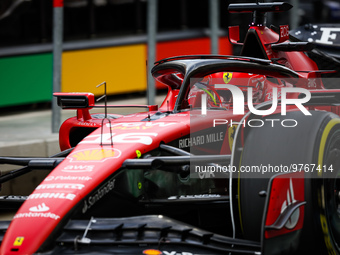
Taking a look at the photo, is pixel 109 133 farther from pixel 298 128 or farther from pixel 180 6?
pixel 180 6

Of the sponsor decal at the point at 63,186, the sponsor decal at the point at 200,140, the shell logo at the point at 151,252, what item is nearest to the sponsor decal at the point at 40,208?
the sponsor decal at the point at 63,186

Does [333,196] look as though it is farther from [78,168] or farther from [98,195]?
[78,168]

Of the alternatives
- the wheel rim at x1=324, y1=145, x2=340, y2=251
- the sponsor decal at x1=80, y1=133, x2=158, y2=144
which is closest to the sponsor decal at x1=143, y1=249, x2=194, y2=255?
the sponsor decal at x1=80, y1=133, x2=158, y2=144

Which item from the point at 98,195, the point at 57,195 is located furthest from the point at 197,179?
the point at 57,195

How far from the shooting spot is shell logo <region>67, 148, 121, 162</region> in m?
4.57

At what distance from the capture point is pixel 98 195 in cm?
439

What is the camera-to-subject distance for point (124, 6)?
12805mm

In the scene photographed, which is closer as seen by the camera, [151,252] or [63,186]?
[151,252]

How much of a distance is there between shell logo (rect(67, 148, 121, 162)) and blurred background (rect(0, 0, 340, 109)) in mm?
7011

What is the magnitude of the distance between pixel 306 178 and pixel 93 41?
340 inches

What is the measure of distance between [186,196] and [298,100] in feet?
3.20

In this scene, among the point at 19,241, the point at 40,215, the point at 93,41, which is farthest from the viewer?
the point at 93,41

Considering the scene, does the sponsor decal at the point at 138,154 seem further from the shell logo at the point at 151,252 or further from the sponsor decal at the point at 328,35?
the sponsor decal at the point at 328,35

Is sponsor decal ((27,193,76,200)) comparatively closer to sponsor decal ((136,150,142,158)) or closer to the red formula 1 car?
the red formula 1 car
